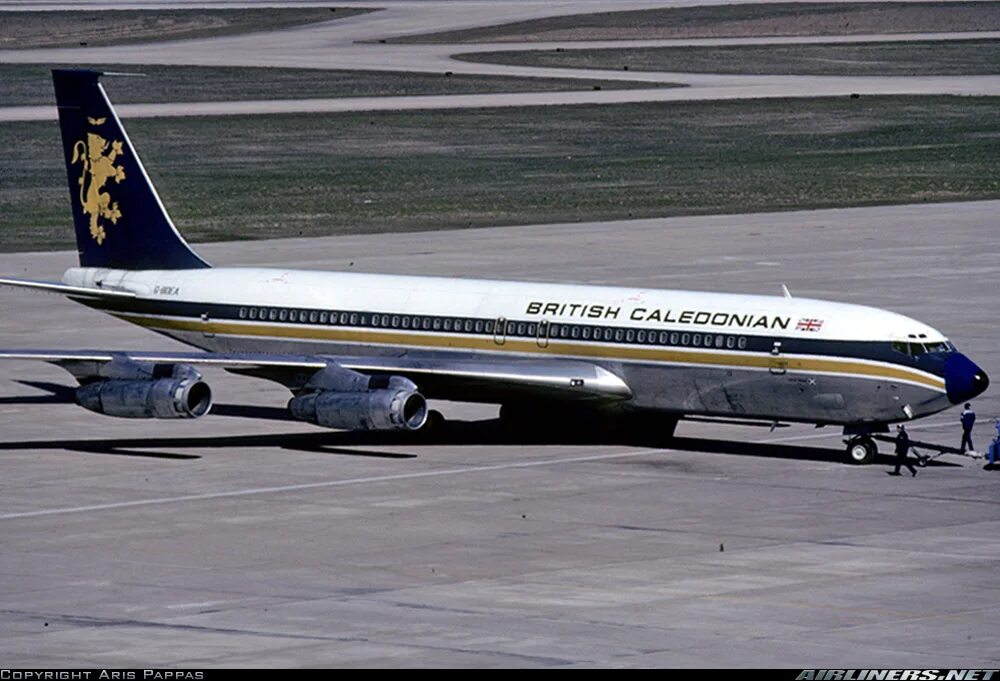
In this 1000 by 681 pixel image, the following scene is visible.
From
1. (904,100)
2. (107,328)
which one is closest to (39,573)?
(107,328)

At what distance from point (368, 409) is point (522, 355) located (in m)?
4.37

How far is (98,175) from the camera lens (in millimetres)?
59750

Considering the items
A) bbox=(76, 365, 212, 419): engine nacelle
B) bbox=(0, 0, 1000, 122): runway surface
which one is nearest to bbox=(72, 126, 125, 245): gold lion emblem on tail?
bbox=(76, 365, 212, 419): engine nacelle

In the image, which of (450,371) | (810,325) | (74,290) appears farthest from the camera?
(74,290)

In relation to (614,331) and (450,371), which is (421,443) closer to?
(450,371)

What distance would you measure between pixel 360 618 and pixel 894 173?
287ft

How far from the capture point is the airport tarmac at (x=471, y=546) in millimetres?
34719

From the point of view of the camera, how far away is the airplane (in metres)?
50.7

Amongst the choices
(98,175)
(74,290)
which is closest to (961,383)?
(74,290)

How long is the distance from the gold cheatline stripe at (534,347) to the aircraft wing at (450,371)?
39cm

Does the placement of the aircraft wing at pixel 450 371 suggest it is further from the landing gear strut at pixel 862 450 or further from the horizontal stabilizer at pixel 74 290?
the horizontal stabilizer at pixel 74 290

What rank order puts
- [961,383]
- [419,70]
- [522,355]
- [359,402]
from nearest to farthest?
[961,383] → [359,402] → [522,355] → [419,70]

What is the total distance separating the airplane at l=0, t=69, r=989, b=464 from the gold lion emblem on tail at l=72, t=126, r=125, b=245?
1620mm

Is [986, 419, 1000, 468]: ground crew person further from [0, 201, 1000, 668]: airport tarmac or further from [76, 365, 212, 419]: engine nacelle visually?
[76, 365, 212, 419]: engine nacelle
